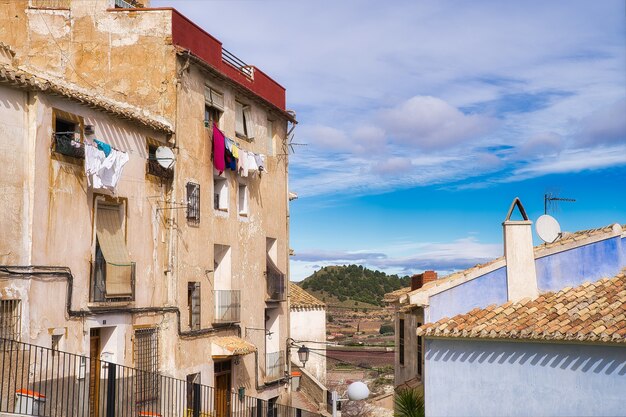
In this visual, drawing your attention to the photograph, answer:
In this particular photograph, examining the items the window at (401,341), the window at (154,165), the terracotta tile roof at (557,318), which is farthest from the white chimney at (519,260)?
the window at (154,165)

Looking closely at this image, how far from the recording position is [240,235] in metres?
26.3

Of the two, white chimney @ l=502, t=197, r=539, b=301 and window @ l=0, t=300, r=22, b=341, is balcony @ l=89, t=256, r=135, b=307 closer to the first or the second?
window @ l=0, t=300, r=22, b=341

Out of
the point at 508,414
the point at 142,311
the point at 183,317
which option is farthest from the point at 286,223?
the point at 508,414

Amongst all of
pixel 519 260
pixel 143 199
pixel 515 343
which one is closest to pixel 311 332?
pixel 143 199

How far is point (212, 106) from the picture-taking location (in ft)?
80.9

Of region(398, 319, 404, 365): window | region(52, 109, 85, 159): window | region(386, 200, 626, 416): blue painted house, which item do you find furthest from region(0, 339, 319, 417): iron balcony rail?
region(386, 200, 626, 416): blue painted house

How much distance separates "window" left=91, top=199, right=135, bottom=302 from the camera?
18.6m

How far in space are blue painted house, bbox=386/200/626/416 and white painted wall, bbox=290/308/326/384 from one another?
A: 65.4 ft

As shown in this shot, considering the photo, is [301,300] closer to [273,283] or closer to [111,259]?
[273,283]

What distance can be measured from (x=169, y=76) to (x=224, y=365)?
9201mm

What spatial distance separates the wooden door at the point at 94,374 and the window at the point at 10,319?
110 inches

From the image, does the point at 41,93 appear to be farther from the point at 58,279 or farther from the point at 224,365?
the point at 224,365

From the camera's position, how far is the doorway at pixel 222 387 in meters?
24.5

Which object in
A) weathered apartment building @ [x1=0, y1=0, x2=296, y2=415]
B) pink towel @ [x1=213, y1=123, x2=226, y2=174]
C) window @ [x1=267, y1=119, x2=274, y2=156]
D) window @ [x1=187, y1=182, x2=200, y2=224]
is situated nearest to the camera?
weathered apartment building @ [x1=0, y1=0, x2=296, y2=415]
